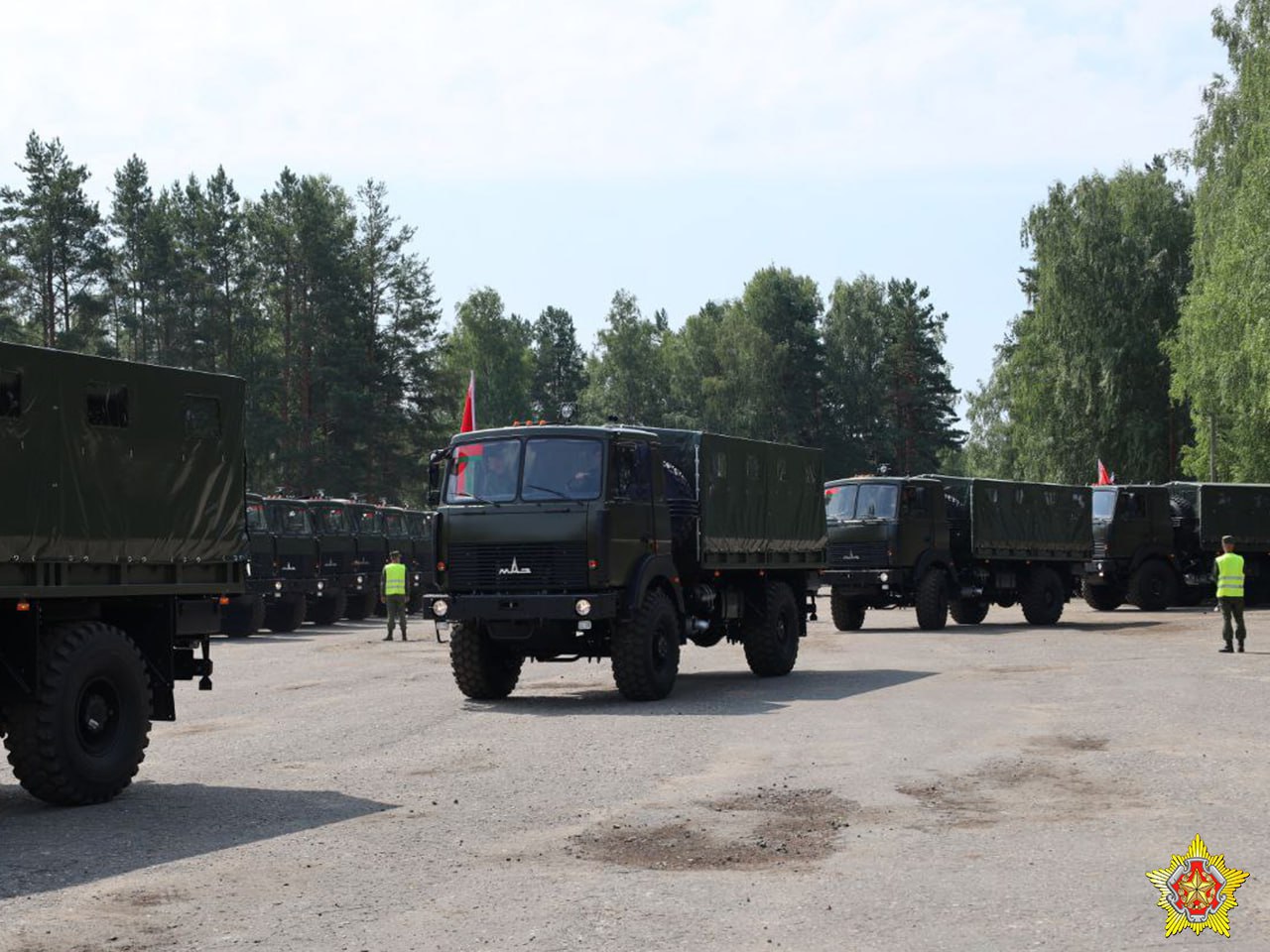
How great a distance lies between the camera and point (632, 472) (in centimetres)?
1789

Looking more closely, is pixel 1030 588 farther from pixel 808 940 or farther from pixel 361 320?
pixel 361 320

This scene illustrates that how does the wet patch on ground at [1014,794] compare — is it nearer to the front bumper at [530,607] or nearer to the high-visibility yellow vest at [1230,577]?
the front bumper at [530,607]

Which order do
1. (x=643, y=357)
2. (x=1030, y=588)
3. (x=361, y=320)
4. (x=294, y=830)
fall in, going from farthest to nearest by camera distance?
(x=643, y=357) < (x=361, y=320) < (x=1030, y=588) < (x=294, y=830)

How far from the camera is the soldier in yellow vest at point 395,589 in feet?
103

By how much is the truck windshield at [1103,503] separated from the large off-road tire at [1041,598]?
4524 millimetres

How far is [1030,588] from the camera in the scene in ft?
118

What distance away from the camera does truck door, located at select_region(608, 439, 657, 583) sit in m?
17.5

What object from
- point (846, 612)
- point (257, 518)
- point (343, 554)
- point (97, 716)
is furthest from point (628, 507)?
point (343, 554)

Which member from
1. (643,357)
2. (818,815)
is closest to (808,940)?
(818,815)

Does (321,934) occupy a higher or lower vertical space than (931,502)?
lower

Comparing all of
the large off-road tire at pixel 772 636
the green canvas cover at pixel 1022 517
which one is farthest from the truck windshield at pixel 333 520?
the large off-road tire at pixel 772 636

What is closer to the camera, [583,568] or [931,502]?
[583,568]

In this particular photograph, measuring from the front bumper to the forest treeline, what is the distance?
23.2 meters

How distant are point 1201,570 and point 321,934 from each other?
Answer: 37299mm
